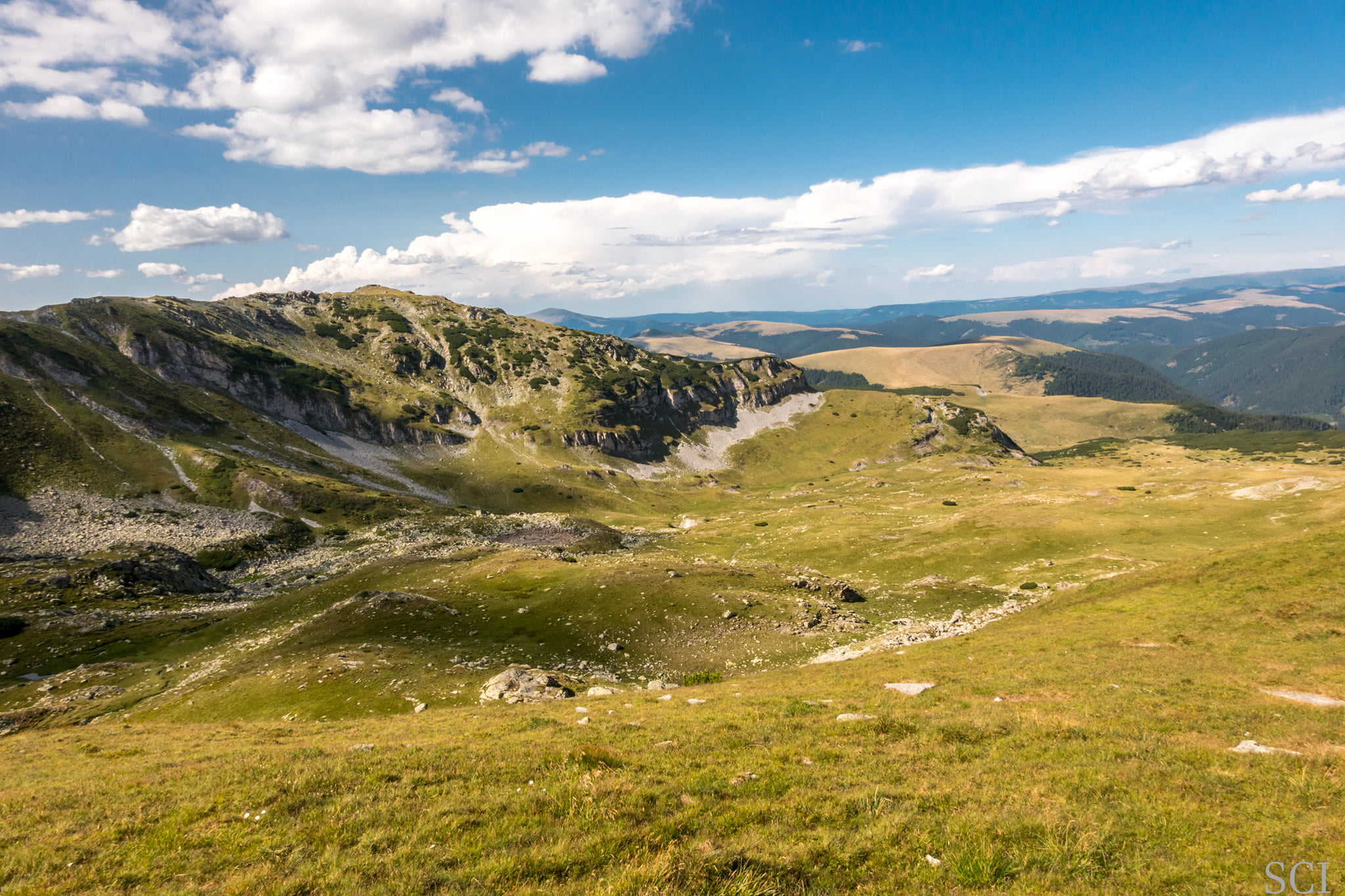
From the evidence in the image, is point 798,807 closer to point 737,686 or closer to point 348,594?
point 737,686

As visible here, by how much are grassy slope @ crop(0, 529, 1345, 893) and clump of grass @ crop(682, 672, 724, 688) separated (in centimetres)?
1366

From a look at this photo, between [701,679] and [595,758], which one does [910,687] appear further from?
[595,758]

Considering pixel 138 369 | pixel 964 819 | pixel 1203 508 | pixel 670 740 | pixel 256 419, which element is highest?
pixel 138 369

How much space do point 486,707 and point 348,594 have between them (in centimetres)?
4928

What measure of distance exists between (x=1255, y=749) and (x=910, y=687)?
1246 cm

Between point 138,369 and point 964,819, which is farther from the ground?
point 138,369

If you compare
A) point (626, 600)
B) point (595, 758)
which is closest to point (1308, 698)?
point (595, 758)

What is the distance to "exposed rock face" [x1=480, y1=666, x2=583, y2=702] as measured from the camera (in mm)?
32438

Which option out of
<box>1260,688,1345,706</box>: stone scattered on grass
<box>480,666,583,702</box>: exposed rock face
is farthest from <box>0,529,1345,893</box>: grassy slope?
<box>480,666,583,702</box>: exposed rock face

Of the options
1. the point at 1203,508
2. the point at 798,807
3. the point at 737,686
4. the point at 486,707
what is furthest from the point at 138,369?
the point at 1203,508

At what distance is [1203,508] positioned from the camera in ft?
284

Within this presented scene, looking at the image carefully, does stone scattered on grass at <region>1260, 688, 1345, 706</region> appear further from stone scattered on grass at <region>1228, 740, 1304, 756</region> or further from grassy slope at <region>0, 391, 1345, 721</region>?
grassy slope at <region>0, 391, 1345, 721</region>

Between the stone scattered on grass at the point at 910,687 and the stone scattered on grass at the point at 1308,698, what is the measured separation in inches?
532

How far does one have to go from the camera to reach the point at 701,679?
128 ft
